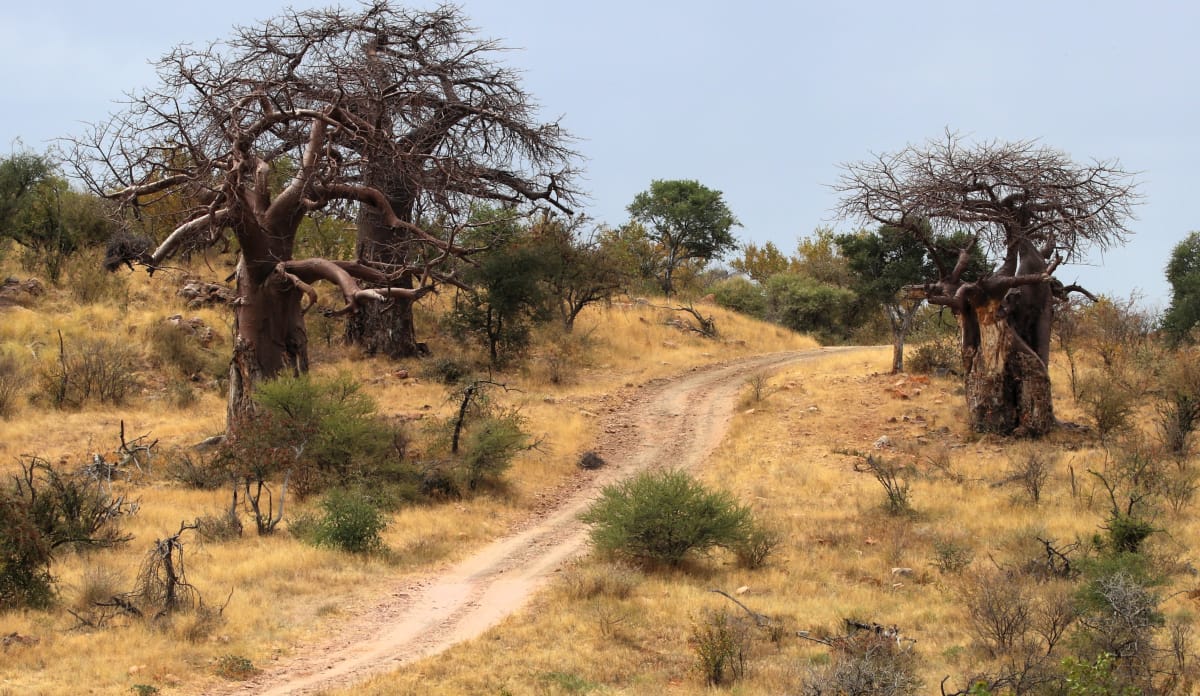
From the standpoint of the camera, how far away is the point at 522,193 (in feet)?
77.2

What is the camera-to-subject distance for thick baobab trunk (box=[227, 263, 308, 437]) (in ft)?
53.8

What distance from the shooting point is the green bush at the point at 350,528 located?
11711 mm

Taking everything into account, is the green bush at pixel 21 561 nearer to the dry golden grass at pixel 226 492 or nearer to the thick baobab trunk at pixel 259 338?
the dry golden grass at pixel 226 492

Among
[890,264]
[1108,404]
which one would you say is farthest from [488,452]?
[890,264]

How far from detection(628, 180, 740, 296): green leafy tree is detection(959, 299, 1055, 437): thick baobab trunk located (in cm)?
2729

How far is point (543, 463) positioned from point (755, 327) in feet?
58.1

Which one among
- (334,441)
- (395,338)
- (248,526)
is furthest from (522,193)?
(248,526)

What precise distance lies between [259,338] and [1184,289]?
26658mm

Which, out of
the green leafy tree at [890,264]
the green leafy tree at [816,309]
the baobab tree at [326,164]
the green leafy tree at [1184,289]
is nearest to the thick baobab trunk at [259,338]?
the baobab tree at [326,164]

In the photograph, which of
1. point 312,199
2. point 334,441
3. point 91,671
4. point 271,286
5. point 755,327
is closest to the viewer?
point 91,671

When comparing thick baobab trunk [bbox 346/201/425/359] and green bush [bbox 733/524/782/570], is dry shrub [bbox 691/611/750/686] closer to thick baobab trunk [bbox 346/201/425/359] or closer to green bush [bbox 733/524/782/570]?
A: green bush [bbox 733/524/782/570]

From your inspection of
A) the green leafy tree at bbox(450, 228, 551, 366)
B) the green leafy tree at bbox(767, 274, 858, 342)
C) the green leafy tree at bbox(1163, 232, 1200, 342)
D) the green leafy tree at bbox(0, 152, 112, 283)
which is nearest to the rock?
the green leafy tree at bbox(450, 228, 551, 366)

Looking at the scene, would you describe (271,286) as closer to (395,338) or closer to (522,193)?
(395,338)

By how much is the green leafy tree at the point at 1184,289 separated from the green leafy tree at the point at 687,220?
18351 millimetres
